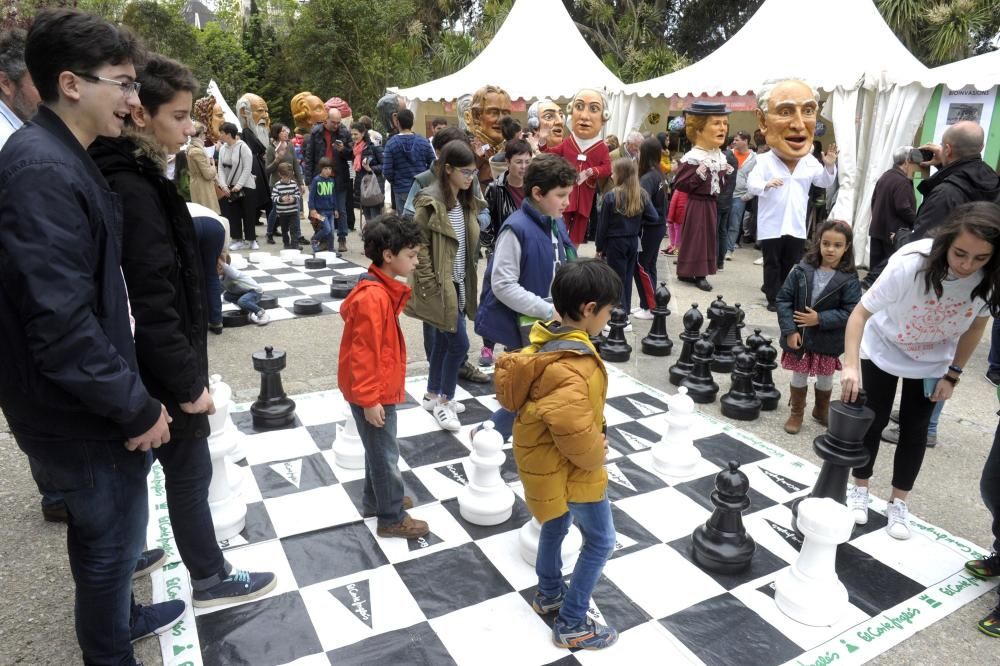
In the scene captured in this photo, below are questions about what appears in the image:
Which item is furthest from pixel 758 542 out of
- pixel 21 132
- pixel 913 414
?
pixel 21 132

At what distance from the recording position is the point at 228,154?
759 cm

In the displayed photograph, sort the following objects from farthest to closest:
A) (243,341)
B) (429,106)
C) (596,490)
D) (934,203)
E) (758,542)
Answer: (429,106), (243,341), (934,203), (758,542), (596,490)

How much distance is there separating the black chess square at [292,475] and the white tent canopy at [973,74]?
777 centimetres

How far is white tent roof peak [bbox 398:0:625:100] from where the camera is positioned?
10852 millimetres

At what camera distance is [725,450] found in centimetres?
350

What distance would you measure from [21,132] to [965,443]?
4.46 metres

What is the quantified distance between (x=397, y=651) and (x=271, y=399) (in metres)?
1.92

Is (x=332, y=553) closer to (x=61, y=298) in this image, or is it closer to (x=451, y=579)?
(x=451, y=579)

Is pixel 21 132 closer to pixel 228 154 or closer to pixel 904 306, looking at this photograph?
pixel 904 306

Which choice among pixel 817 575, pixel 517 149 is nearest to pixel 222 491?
pixel 817 575

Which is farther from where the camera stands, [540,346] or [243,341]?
[243,341]

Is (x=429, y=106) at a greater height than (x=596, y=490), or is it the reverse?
(x=429, y=106)

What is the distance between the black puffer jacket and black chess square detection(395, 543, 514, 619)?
3.19 ft

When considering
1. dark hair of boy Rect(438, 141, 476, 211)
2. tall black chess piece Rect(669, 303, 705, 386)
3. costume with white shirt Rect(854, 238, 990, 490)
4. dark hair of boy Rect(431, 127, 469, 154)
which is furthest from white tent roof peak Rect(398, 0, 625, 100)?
costume with white shirt Rect(854, 238, 990, 490)
